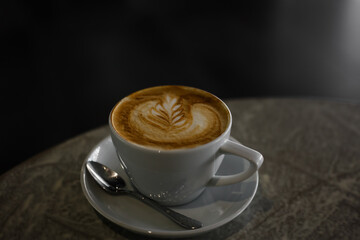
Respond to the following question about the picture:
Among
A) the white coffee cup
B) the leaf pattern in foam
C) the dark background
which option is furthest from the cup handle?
the dark background

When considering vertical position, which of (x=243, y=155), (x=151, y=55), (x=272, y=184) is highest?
(x=243, y=155)

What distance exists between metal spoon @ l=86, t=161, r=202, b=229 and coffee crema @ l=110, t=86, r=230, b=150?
12 centimetres

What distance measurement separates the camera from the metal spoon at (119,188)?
745mm

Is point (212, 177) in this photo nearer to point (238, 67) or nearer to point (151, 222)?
point (151, 222)

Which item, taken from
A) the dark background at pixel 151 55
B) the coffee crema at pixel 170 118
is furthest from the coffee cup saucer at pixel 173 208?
the dark background at pixel 151 55

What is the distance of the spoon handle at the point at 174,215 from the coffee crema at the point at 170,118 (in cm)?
13

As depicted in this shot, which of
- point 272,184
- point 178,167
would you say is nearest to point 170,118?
point 178,167

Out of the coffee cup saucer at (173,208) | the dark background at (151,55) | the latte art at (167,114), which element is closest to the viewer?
the coffee cup saucer at (173,208)

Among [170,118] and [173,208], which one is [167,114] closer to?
[170,118]

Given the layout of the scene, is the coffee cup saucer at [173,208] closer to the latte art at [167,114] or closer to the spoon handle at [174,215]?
the spoon handle at [174,215]

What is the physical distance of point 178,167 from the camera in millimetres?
744

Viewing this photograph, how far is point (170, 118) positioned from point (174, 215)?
205 mm

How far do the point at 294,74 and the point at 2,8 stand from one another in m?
2.30

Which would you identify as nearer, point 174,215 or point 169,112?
point 174,215
